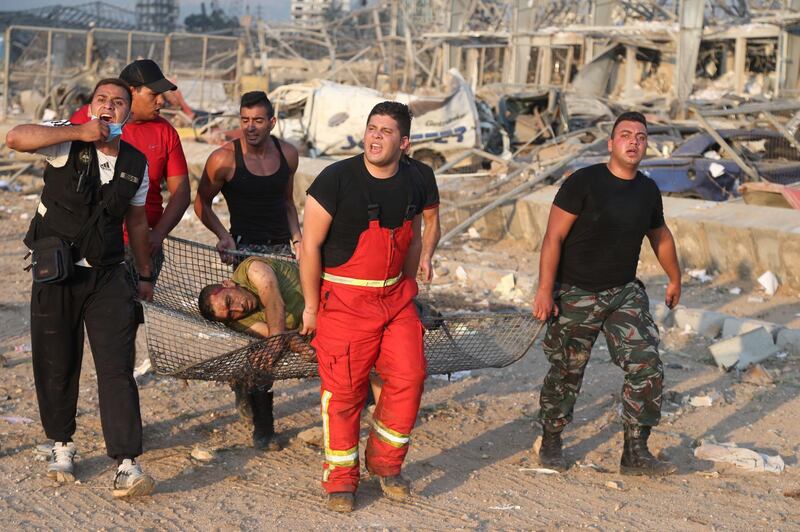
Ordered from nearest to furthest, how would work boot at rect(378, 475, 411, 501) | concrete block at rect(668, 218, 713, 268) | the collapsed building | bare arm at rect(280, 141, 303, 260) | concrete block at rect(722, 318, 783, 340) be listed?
work boot at rect(378, 475, 411, 501) → bare arm at rect(280, 141, 303, 260) → concrete block at rect(722, 318, 783, 340) → concrete block at rect(668, 218, 713, 268) → the collapsed building

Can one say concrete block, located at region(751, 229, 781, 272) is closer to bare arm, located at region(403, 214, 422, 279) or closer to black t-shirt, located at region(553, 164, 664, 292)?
black t-shirt, located at region(553, 164, 664, 292)

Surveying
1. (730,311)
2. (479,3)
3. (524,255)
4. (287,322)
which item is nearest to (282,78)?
(479,3)

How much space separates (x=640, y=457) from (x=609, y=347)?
0.53m

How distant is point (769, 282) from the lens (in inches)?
358

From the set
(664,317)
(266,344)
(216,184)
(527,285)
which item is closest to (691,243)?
(527,285)

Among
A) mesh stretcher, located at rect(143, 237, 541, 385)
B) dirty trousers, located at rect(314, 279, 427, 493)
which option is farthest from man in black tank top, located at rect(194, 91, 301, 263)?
dirty trousers, located at rect(314, 279, 427, 493)

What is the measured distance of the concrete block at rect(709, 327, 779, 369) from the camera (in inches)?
274

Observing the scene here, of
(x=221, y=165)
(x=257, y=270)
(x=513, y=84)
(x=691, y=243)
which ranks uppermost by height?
(x=513, y=84)

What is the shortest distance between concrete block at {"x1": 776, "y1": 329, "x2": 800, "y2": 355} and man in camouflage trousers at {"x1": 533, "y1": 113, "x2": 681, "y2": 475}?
272 centimetres

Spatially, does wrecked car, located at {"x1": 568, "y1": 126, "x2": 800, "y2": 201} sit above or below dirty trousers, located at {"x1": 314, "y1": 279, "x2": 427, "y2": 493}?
above

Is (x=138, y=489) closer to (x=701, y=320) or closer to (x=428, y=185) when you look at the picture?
(x=428, y=185)

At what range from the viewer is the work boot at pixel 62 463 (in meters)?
4.67

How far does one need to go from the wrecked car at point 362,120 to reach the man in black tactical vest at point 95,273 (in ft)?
35.7

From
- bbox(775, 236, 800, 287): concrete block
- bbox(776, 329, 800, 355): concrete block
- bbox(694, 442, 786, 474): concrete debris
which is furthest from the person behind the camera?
bbox(775, 236, 800, 287): concrete block
